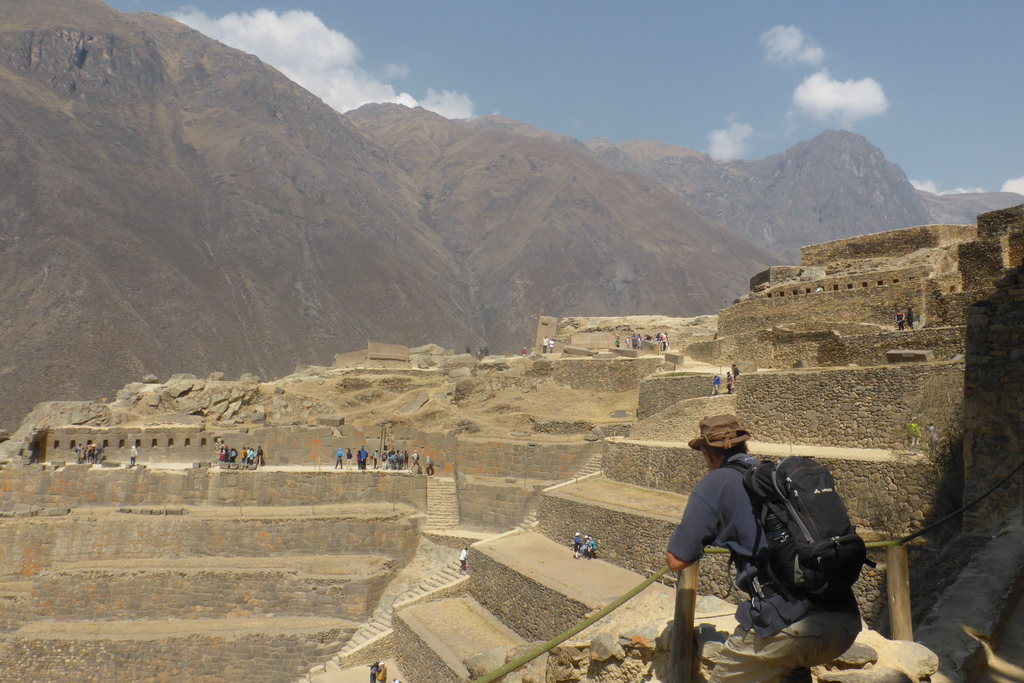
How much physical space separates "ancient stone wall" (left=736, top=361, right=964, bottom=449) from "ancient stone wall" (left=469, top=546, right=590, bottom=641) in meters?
6.08

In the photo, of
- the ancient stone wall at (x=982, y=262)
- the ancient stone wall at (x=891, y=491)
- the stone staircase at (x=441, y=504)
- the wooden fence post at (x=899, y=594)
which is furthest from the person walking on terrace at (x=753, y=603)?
the stone staircase at (x=441, y=504)

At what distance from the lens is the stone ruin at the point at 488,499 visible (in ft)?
36.0

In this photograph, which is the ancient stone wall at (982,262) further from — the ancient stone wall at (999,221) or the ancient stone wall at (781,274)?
the ancient stone wall at (781,274)

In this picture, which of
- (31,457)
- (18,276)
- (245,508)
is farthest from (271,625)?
(18,276)

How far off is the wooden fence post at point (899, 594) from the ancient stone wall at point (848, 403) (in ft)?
24.2

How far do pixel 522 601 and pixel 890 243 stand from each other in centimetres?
1595

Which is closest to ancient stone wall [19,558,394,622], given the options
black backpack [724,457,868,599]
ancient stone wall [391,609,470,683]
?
ancient stone wall [391,609,470,683]

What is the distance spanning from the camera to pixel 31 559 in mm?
20359

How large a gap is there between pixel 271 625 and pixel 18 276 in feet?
162

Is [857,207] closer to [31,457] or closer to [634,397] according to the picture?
[634,397]

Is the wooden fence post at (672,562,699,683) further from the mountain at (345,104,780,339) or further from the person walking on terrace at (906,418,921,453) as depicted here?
the mountain at (345,104,780,339)

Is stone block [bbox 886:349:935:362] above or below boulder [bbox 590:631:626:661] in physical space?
above

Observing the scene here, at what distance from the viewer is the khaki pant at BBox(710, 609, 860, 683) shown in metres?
3.22

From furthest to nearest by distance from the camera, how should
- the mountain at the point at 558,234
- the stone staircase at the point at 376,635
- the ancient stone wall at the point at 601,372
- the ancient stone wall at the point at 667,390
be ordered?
the mountain at the point at 558,234 → the ancient stone wall at the point at 601,372 → the ancient stone wall at the point at 667,390 → the stone staircase at the point at 376,635
